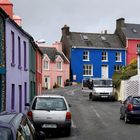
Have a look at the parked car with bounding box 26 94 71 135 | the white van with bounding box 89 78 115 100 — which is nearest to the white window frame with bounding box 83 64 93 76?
the white van with bounding box 89 78 115 100

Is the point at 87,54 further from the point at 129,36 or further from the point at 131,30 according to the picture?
the point at 131,30

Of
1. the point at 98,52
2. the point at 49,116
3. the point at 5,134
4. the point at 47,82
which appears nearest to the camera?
the point at 5,134

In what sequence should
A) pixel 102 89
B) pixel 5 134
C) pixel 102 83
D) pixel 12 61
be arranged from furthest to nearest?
1. pixel 102 83
2. pixel 102 89
3. pixel 12 61
4. pixel 5 134

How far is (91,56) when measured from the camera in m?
78.2

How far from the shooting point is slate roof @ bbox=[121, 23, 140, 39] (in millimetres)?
79762

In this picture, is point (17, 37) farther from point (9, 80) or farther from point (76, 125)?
point (76, 125)

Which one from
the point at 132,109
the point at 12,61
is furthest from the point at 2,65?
the point at 132,109

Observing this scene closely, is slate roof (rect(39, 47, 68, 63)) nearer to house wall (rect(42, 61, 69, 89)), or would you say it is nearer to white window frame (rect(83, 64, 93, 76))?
house wall (rect(42, 61, 69, 89))

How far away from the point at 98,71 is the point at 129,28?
10013 mm

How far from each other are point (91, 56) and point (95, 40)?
12.6 feet

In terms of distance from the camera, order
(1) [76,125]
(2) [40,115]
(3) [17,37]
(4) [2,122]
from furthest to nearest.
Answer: (3) [17,37] → (1) [76,125] → (2) [40,115] → (4) [2,122]

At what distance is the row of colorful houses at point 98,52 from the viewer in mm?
78000

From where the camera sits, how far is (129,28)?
8219 cm

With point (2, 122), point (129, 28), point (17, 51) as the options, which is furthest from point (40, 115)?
point (129, 28)
